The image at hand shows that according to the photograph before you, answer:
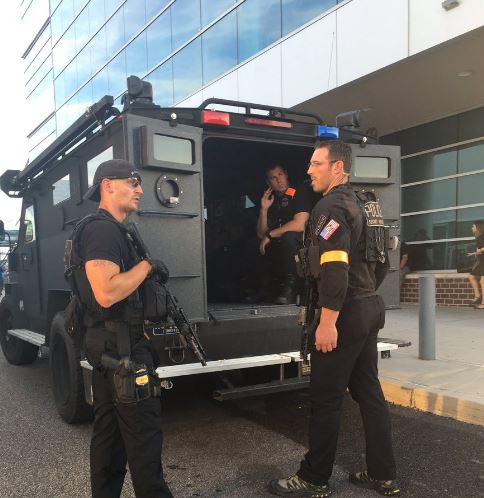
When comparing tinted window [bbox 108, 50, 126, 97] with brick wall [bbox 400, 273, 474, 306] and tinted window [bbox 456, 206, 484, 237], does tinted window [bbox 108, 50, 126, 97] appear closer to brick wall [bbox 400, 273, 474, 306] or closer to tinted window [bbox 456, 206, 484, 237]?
tinted window [bbox 456, 206, 484, 237]

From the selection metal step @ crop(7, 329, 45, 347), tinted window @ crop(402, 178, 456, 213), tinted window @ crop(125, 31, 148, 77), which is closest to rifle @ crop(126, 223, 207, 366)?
metal step @ crop(7, 329, 45, 347)

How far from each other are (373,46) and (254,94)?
3.78 metres

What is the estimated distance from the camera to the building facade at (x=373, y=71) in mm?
7871

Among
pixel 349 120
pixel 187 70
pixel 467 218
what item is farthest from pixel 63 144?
pixel 187 70

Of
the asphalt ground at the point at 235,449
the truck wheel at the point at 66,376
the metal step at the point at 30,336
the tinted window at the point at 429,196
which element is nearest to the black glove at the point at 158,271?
the asphalt ground at the point at 235,449

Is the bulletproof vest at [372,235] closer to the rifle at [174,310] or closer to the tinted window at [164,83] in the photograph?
the rifle at [174,310]

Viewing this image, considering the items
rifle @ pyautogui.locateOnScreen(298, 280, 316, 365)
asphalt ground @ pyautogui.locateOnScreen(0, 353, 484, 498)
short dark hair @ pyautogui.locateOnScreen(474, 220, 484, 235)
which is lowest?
asphalt ground @ pyautogui.locateOnScreen(0, 353, 484, 498)

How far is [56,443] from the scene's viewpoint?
12.5ft

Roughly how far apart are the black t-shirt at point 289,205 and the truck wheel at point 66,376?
2.30m

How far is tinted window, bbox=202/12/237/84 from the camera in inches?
479

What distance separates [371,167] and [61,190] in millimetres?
2915

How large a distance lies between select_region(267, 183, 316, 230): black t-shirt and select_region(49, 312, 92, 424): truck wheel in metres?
2.30

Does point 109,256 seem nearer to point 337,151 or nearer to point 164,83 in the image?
point 337,151

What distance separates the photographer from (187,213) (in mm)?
3535
